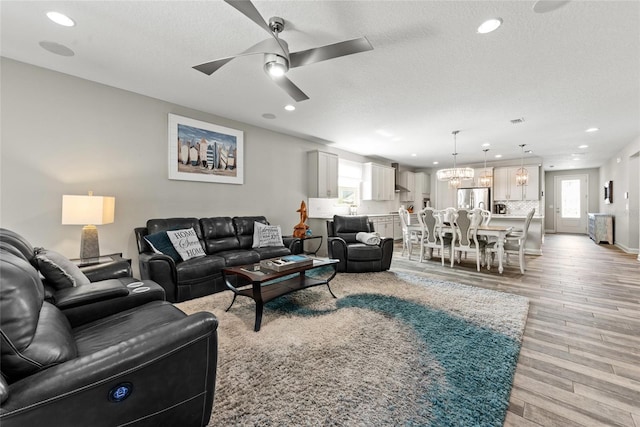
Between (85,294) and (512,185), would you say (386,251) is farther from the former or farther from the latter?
(512,185)

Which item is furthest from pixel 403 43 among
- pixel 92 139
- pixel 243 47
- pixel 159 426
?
pixel 92 139

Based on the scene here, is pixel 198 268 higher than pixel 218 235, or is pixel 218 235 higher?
pixel 218 235

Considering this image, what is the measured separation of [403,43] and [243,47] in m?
1.49

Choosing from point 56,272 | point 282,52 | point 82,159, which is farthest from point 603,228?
point 82,159

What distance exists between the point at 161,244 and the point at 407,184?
8.12 metres

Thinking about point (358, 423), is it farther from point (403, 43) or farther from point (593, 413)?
point (403, 43)

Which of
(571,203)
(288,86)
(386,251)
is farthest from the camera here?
(571,203)

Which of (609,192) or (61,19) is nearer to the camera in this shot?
(61,19)

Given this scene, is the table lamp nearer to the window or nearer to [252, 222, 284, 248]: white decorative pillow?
[252, 222, 284, 248]: white decorative pillow

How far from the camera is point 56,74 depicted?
3.00 meters

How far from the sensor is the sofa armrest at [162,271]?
2.96m

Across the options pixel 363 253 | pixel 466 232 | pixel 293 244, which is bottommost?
pixel 363 253

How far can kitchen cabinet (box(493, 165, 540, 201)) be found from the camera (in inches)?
307

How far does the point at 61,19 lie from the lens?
2.15 meters
